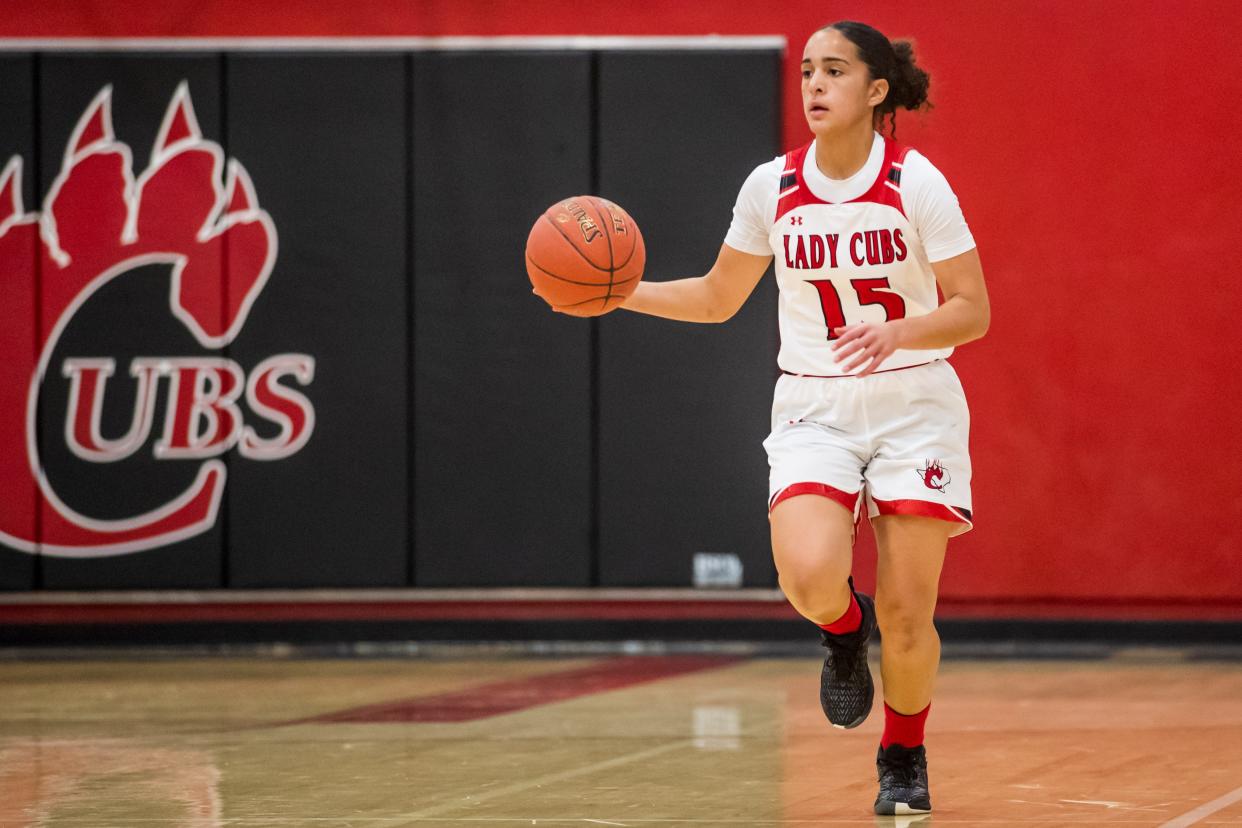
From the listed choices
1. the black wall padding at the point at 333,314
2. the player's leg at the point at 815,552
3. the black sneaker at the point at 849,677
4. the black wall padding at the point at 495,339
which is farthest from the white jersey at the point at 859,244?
the black wall padding at the point at 333,314

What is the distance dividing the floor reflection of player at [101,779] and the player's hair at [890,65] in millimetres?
2275

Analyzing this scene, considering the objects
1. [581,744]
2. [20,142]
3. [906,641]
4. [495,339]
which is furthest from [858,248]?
[20,142]

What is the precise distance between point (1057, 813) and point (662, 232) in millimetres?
4319

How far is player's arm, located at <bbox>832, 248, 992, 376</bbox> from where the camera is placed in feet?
12.1

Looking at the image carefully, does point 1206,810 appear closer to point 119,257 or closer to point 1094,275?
point 1094,275

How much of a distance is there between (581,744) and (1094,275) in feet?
12.4

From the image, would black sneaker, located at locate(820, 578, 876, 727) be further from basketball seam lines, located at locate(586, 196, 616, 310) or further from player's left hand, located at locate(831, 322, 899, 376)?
basketball seam lines, located at locate(586, 196, 616, 310)

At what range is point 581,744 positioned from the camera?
5.32 metres

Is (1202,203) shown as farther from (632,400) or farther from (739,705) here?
(739,705)

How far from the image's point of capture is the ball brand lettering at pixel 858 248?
13.3 ft

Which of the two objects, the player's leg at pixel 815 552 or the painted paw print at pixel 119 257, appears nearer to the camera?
the player's leg at pixel 815 552

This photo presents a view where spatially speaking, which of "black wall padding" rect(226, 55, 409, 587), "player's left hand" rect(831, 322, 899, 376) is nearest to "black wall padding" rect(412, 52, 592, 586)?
"black wall padding" rect(226, 55, 409, 587)

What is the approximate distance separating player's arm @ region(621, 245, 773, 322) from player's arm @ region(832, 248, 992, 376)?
42 centimetres

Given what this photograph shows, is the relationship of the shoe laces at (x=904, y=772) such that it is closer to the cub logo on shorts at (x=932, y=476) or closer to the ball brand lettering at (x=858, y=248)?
the cub logo on shorts at (x=932, y=476)
